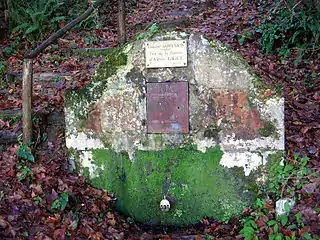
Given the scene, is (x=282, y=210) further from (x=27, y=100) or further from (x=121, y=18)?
(x=121, y=18)

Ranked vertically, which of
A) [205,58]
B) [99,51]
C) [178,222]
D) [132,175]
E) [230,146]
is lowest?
[178,222]

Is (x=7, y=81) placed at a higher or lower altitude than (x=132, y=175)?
higher

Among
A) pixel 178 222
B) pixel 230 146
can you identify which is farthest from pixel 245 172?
pixel 178 222

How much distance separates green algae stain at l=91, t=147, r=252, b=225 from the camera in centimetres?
438

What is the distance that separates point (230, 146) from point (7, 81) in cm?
404

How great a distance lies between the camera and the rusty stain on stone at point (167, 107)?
14.1ft

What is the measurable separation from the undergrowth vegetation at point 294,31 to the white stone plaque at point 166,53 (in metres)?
2.72

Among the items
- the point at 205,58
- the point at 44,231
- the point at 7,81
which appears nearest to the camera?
the point at 44,231

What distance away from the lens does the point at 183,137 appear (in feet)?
14.4

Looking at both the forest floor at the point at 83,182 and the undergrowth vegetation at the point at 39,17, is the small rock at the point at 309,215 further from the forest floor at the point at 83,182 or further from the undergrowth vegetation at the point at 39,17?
the undergrowth vegetation at the point at 39,17

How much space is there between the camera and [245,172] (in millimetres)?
4332

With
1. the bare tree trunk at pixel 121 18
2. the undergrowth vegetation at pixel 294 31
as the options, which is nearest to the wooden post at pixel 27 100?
the bare tree trunk at pixel 121 18

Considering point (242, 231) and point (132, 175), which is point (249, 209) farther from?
point (132, 175)

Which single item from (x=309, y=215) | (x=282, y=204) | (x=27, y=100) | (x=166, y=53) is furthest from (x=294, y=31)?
(x=27, y=100)
